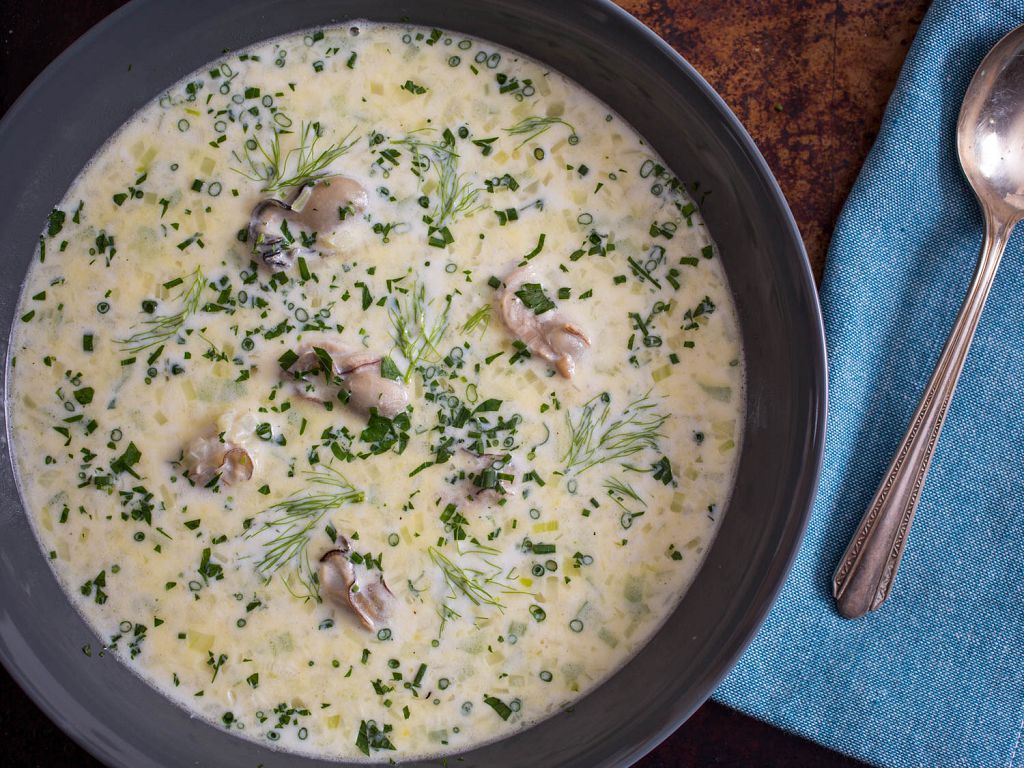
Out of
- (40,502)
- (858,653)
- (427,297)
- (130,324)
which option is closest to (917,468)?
(858,653)

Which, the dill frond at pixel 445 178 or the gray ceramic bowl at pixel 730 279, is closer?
the gray ceramic bowl at pixel 730 279

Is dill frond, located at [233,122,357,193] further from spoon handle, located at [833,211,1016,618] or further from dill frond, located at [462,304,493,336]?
spoon handle, located at [833,211,1016,618]

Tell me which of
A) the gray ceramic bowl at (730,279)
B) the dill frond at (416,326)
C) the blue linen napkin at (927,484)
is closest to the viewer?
the gray ceramic bowl at (730,279)

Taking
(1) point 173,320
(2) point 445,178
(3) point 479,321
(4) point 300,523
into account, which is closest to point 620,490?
(3) point 479,321

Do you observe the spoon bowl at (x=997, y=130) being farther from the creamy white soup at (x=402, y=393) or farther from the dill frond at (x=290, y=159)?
the dill frond at (x=290, y=159)

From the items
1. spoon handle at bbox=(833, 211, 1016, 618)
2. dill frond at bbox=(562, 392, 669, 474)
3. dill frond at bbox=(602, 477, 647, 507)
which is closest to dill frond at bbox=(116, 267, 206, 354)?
dill frond at bbox=(562, 392, 669, 474)

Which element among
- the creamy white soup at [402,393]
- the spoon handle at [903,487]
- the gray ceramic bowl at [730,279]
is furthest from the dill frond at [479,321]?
the spoon handle at [903,487]

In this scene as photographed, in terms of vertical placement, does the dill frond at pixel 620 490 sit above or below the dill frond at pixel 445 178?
below
